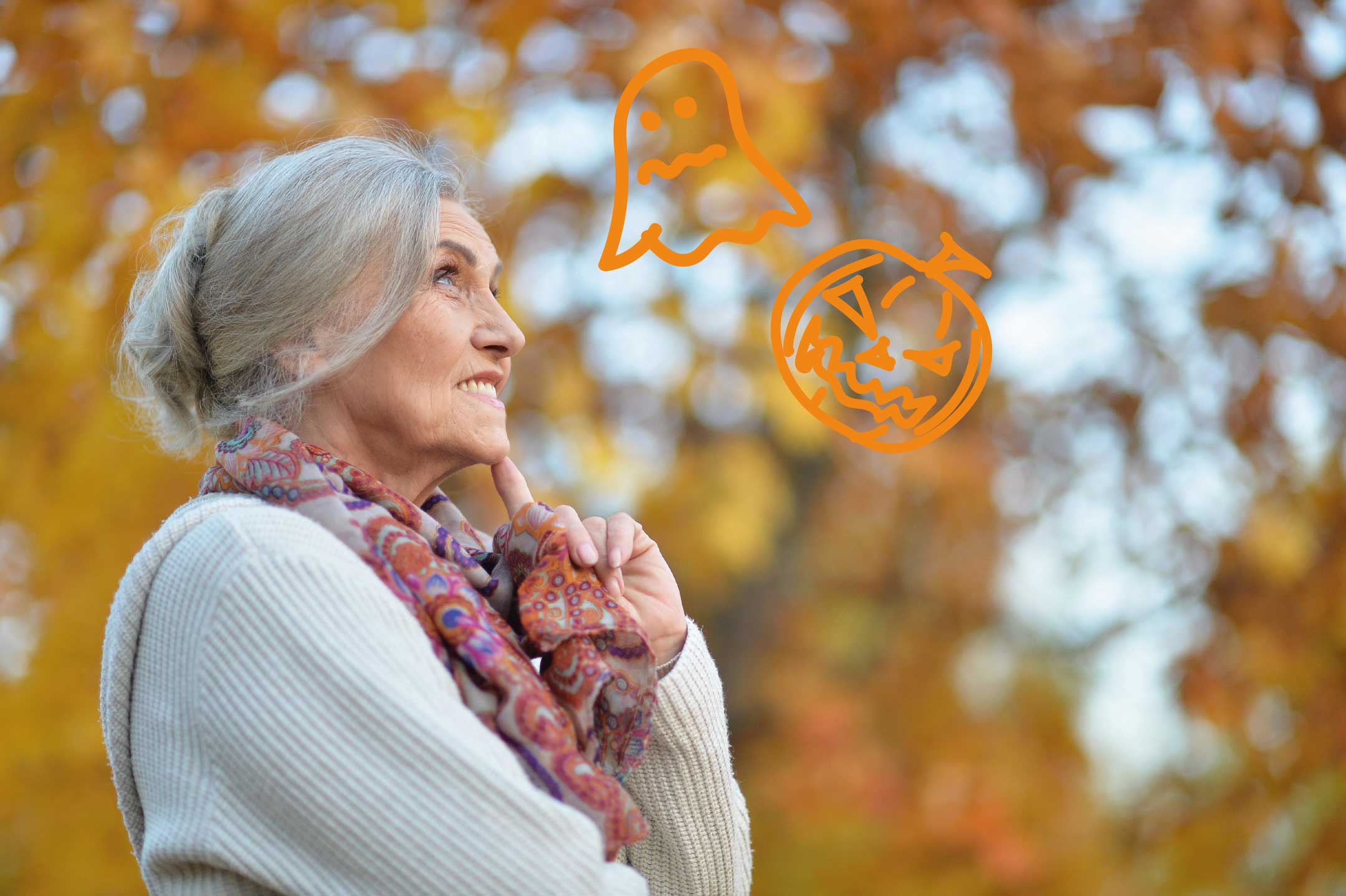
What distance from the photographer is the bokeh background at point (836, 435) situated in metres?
3.27

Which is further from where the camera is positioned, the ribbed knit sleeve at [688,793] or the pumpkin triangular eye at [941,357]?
the pumpkin triangular eye at [941,357]

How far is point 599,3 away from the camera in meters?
3.41

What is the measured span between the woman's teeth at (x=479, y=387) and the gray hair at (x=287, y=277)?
0.12 meters

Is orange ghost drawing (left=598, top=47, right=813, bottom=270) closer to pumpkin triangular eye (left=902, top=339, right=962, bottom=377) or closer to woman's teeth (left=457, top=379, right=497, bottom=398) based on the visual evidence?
pumpkin triangular eye (left=902, top=339, right=962, bottom=377)

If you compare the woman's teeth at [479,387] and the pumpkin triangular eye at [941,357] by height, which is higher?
A: the pumpkin triangular eye at [941,357]

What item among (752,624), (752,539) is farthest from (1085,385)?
(752,539)

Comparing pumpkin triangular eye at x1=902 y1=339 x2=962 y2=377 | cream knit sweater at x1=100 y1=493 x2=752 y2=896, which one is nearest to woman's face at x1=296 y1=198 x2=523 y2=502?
cream knit sweater at x1=100 y1=493 x2=752 y2=896

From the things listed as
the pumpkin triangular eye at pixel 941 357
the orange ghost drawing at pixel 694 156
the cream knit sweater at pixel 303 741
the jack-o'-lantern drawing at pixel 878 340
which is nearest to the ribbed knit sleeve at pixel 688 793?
the cream knit sweater at pixel 303 741

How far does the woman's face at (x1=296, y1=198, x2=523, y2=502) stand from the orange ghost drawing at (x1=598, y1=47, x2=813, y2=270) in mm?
1105

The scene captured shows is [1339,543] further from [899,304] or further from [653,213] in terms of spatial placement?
[653,213]

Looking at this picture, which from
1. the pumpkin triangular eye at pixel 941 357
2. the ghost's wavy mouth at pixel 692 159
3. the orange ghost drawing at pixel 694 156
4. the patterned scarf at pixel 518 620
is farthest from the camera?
the ghost's wavy mouth at pixel 692 159

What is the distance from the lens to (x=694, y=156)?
10.8 feet

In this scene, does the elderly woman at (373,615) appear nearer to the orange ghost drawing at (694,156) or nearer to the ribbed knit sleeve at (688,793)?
the ribbed knit sleeve at (688,793)

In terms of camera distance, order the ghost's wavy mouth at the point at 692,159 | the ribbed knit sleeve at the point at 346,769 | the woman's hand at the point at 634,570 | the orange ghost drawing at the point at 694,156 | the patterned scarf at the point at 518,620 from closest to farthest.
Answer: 1. the ribbed knit sleeve at the point at 346,769
2. the patterned scarf at the point at 518,620
3. the woman's hand at the point at 634,570
4. the orange ghost drawing at the point at 694,156
5. the ghost's wavy mouth at the point at 692,159
